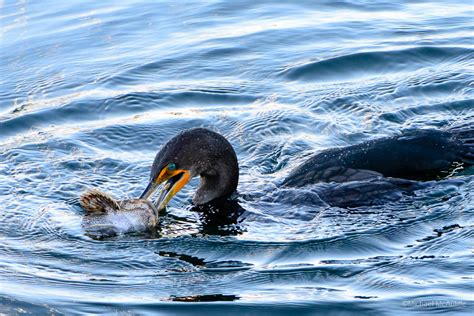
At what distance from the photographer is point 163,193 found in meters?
8.52

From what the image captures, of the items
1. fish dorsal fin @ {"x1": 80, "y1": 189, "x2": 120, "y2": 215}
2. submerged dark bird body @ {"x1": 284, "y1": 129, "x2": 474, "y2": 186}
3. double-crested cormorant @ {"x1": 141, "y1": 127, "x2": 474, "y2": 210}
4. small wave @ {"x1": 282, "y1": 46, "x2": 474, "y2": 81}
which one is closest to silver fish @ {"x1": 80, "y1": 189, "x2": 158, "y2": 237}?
fish dorsal fin @ {"x1": 80, "y1": 189, "x2": 120, "y2": 215}

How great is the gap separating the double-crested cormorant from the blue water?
0.73 feet

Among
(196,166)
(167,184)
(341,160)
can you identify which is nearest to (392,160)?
(341,160)

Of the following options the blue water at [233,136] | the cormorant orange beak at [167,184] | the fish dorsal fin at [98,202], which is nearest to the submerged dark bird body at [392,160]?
the blue water at [233,136]

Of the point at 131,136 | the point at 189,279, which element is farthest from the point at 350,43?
the point at 189,279

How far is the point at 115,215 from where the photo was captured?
808 cm

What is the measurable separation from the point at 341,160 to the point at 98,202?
2.13m

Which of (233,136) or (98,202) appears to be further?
(233,136)

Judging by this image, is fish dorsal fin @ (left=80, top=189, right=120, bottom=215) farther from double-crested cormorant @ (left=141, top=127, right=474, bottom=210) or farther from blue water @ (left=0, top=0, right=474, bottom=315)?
double-crested cormorant @ (left=141, top=127, right=474, bottom=210)

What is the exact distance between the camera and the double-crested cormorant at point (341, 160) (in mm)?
8617

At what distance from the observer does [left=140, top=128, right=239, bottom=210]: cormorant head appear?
27.9ft

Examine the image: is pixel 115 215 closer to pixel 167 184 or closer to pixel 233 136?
pixel 167 184

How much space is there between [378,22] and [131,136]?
15.4 ft

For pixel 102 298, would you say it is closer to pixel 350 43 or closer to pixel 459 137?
pixel 459 137
